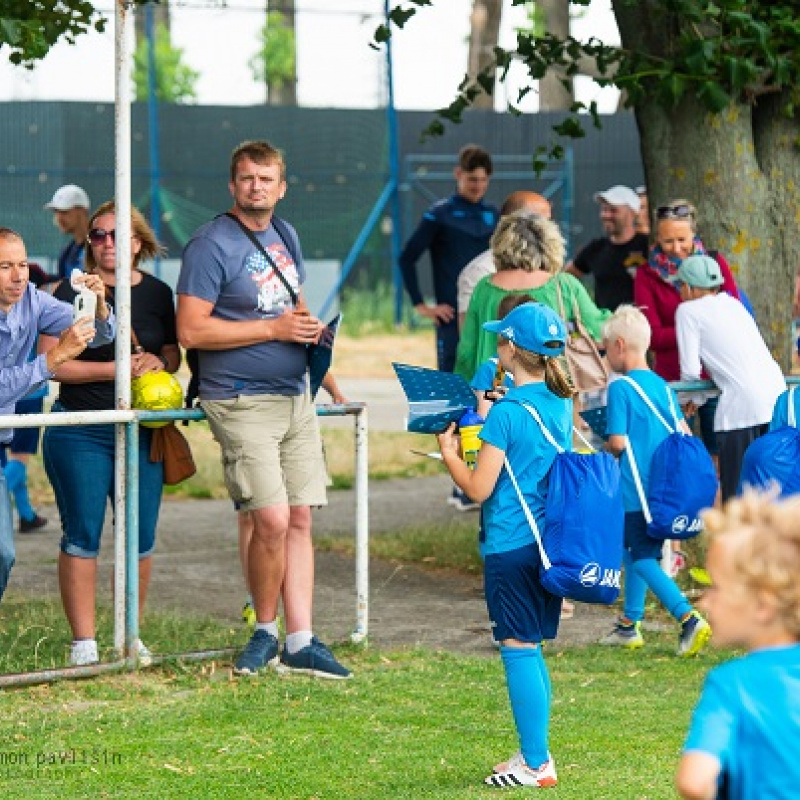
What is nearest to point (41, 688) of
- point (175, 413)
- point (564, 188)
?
point (175, 413)

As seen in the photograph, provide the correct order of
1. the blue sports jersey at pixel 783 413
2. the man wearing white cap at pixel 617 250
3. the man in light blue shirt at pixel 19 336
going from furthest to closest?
the man wearing white cap at pixel 617 250
the blue sports jersey at pixel 783 413
the man in light blue shirt at pixel 19 336

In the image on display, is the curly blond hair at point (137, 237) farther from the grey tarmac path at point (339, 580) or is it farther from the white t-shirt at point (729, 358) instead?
the white t-shirt at point (729, 358)

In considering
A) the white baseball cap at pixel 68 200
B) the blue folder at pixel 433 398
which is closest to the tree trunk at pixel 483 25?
the white baseball cap at pixel 68 200

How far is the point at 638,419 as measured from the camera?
24.5 ft

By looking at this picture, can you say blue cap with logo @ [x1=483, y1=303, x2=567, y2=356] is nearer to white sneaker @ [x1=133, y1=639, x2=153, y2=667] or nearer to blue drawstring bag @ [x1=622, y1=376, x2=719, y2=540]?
blue drawstring bag @ [x1=622, y1=376, x2=719, y2=540]

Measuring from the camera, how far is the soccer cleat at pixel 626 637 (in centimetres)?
762

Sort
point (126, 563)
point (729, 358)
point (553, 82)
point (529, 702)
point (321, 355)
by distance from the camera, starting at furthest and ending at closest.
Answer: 1. point (553, 82)
2. point (729, 358)
3. point (321, 355)
4. point (126, 563)
5. point (529, 702)

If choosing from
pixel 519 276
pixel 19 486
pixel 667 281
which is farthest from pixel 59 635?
pixel 667 281

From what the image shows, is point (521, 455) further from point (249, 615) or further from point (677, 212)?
point (677, 212)

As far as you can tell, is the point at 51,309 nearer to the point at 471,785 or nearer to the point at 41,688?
the point at 41,688

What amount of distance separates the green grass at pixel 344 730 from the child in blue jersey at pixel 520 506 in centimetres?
24

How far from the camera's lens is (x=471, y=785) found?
550 centimetres

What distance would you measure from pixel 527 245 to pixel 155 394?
1.79 meters

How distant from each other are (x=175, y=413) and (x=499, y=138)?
20792 mm
